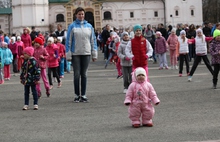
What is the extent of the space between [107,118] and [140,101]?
146 cm

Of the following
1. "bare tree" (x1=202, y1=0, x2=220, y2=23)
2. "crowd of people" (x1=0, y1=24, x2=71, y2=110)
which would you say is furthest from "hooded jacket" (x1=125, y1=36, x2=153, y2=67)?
"bare tree" (x1=202, y1=0, x2=220, y2=23)

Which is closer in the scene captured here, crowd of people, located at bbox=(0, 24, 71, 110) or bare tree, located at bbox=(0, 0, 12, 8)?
crowd of people, located at bbox=(0, 24, 71, 110)

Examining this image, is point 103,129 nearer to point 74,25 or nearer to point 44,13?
point 74,25

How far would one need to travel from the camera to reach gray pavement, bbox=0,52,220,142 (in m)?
9.84

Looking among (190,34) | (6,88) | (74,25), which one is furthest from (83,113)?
(190,34)

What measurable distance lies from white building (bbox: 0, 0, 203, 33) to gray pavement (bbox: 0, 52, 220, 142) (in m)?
82.0

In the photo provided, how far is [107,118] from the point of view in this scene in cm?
1192

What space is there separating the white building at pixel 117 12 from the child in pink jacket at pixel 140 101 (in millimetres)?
88362

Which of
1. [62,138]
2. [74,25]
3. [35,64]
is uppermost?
Answer: [74,25]

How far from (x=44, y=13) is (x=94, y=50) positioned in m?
85.3

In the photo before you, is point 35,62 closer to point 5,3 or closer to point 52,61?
point 52,61

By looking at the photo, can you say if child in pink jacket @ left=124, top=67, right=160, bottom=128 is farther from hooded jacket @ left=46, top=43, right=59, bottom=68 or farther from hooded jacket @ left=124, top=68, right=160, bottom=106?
hooded jacket @ left=46, top=43, right=59, bottom=68

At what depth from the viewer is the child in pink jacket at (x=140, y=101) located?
1061 cm

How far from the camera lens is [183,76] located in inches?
864
